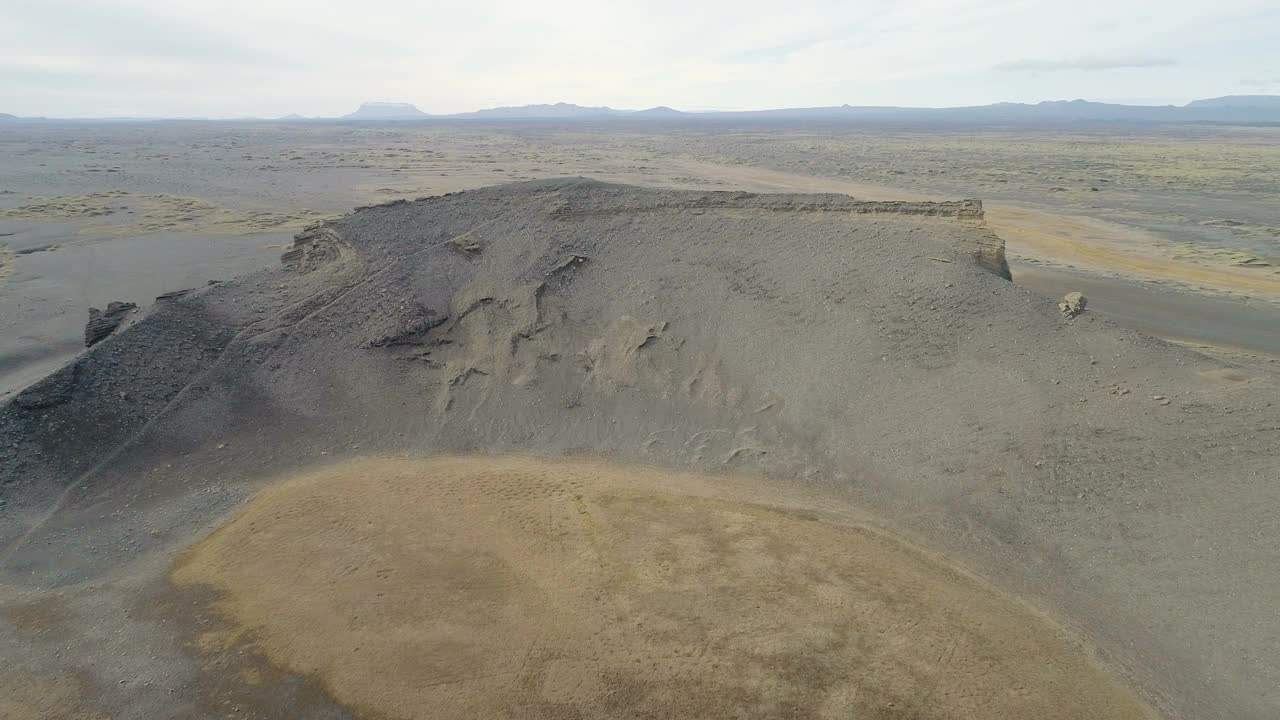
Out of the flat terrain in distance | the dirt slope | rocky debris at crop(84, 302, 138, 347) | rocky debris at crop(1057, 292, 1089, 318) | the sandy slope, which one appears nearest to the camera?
the sandy slope

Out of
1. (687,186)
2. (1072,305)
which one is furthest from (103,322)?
(687,186)

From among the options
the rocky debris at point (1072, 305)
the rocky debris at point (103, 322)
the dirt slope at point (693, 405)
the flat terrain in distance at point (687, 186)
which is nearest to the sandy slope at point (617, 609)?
the dirt slope at point (693, 405)

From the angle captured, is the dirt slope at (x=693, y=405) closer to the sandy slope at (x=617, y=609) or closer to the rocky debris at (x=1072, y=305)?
the rocky debris at (x=1072, y=305)

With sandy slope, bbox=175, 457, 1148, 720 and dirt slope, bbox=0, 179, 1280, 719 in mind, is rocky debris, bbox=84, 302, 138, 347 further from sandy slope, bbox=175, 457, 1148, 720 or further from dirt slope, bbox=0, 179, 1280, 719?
sandy slope, bbox=175, 457, 1148, 720

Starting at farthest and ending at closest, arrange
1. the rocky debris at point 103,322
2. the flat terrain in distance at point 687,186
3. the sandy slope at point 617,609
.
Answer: the flat terrain in distance at point 687,186
the rocky debris at point 103,322
the sandy slope at point 617,609

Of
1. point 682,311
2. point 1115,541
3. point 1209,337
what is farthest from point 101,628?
point 1209,337

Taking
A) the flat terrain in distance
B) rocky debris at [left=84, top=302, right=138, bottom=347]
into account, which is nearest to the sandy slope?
rocky debris at [left=84, top=302, right=138, bottom=347]
